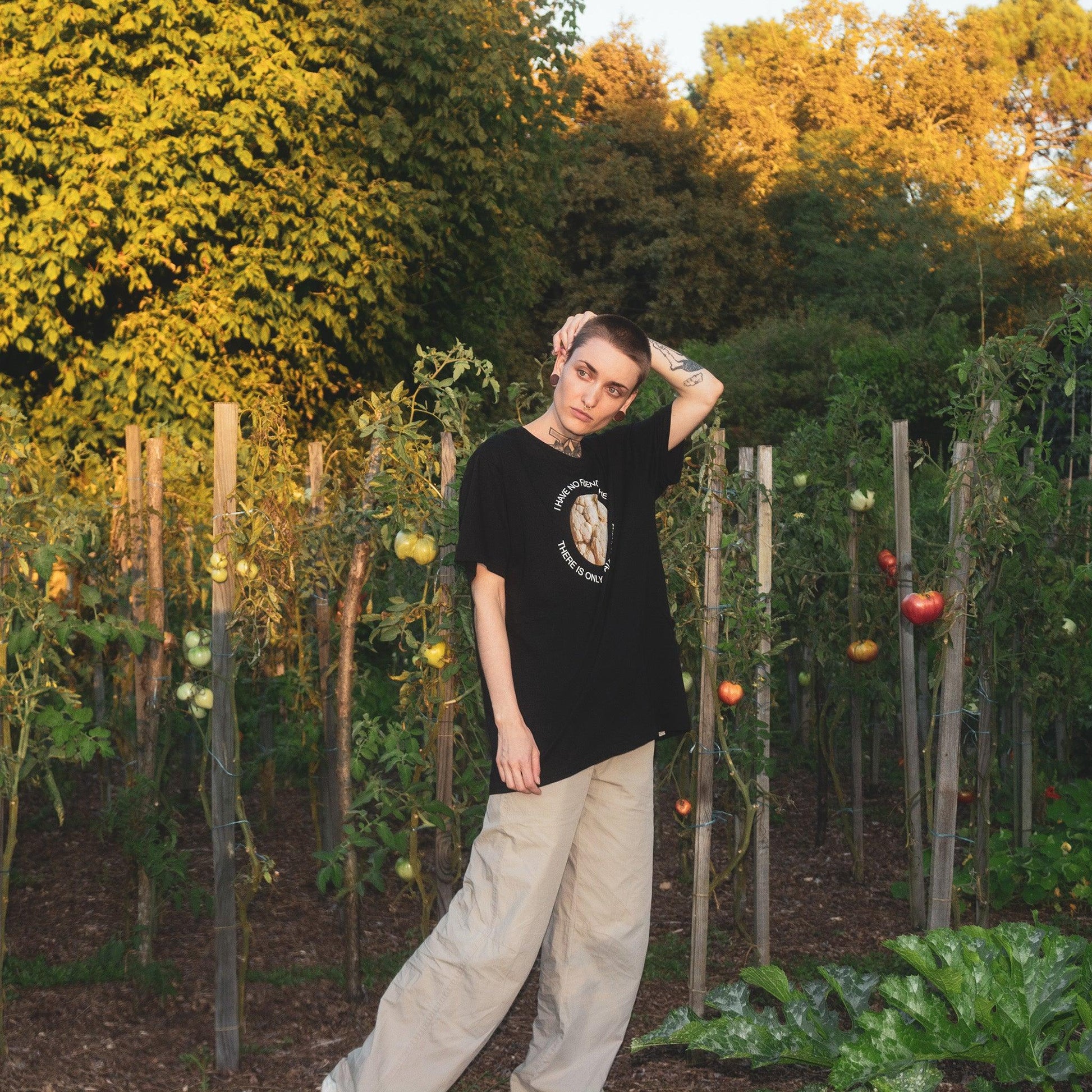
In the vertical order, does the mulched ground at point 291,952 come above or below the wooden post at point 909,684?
below

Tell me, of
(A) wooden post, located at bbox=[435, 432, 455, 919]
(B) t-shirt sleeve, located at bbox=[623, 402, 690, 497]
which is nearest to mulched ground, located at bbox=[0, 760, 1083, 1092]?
(A) wooden post, located at bbox=[435, 432, 455, 919]

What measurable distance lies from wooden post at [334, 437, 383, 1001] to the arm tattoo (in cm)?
99

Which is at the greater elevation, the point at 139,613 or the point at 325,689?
the point at 139,613

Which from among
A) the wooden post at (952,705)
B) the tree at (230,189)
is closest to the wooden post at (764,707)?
the wooden post at (952,705)

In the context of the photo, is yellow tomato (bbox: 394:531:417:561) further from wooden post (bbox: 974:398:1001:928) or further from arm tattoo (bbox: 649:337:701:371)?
wooden post (bbox: 974:398:1001:928)

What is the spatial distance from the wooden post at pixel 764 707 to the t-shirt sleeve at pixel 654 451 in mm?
851

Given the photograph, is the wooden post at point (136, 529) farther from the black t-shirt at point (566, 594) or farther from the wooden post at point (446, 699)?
the black t-shirt at point (566, 594)

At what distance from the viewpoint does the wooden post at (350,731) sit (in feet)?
12.0

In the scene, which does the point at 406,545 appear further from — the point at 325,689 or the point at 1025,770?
the point at 1025,770

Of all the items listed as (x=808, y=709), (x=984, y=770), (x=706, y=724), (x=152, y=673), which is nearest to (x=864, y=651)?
(x=984, y=770)

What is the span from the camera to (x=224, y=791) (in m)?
3.31

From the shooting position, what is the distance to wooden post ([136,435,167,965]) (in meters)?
3.93

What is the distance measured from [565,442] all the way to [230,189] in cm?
1038

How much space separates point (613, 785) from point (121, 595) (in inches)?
108
